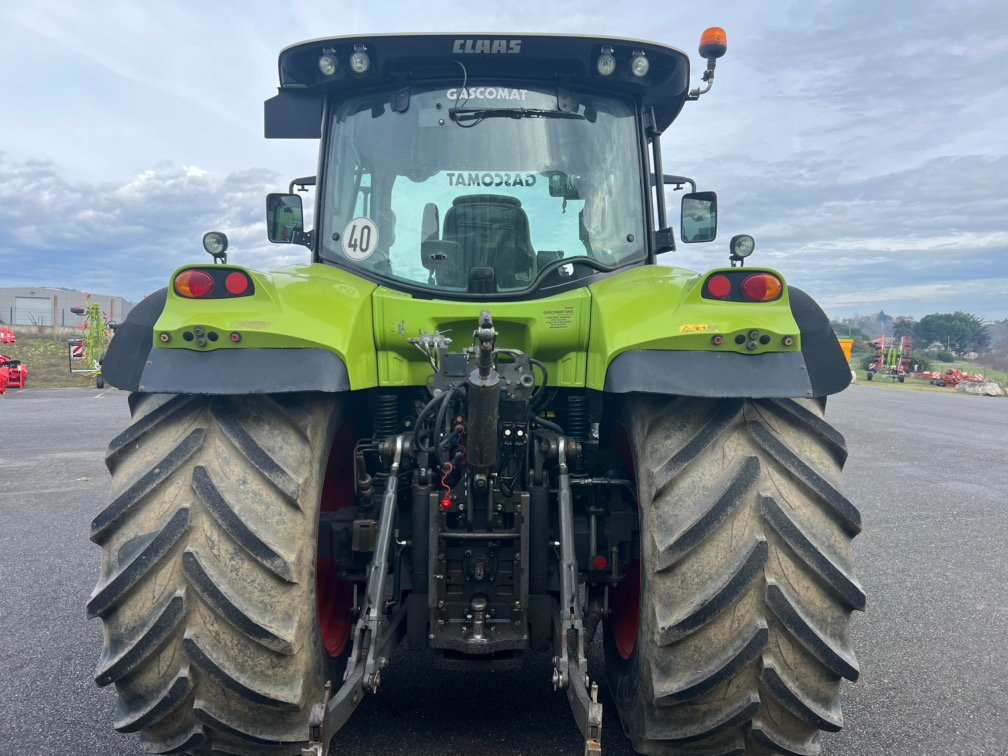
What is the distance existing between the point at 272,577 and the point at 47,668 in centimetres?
193

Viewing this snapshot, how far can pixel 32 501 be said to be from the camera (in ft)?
21.2

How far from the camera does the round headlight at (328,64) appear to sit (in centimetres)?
306

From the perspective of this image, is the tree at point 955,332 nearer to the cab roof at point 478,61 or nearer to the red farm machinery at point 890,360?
the red farm machinery at point 890,360

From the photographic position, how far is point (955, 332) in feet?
164

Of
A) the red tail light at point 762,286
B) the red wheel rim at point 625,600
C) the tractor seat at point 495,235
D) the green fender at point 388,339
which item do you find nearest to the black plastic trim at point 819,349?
the green fender at point 388,339

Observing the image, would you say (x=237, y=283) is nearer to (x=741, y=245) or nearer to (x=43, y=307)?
(x=741, y=245)

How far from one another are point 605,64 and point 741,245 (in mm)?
967

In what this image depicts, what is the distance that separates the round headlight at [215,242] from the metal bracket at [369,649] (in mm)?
1298

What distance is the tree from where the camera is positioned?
49.5 metres

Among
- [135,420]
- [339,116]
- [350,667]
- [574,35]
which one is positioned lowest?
[350,667]

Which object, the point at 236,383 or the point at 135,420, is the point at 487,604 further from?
the point at 135,420

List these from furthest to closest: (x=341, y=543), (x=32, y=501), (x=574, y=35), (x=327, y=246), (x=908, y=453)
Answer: (x=908, y=453)
(x=32, y=501)
(x=327, y=246)
(x=574, y=35)
(x=341, y=543)

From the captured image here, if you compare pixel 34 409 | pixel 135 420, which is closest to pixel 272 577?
pixel 135 420

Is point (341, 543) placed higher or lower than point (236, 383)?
lower
